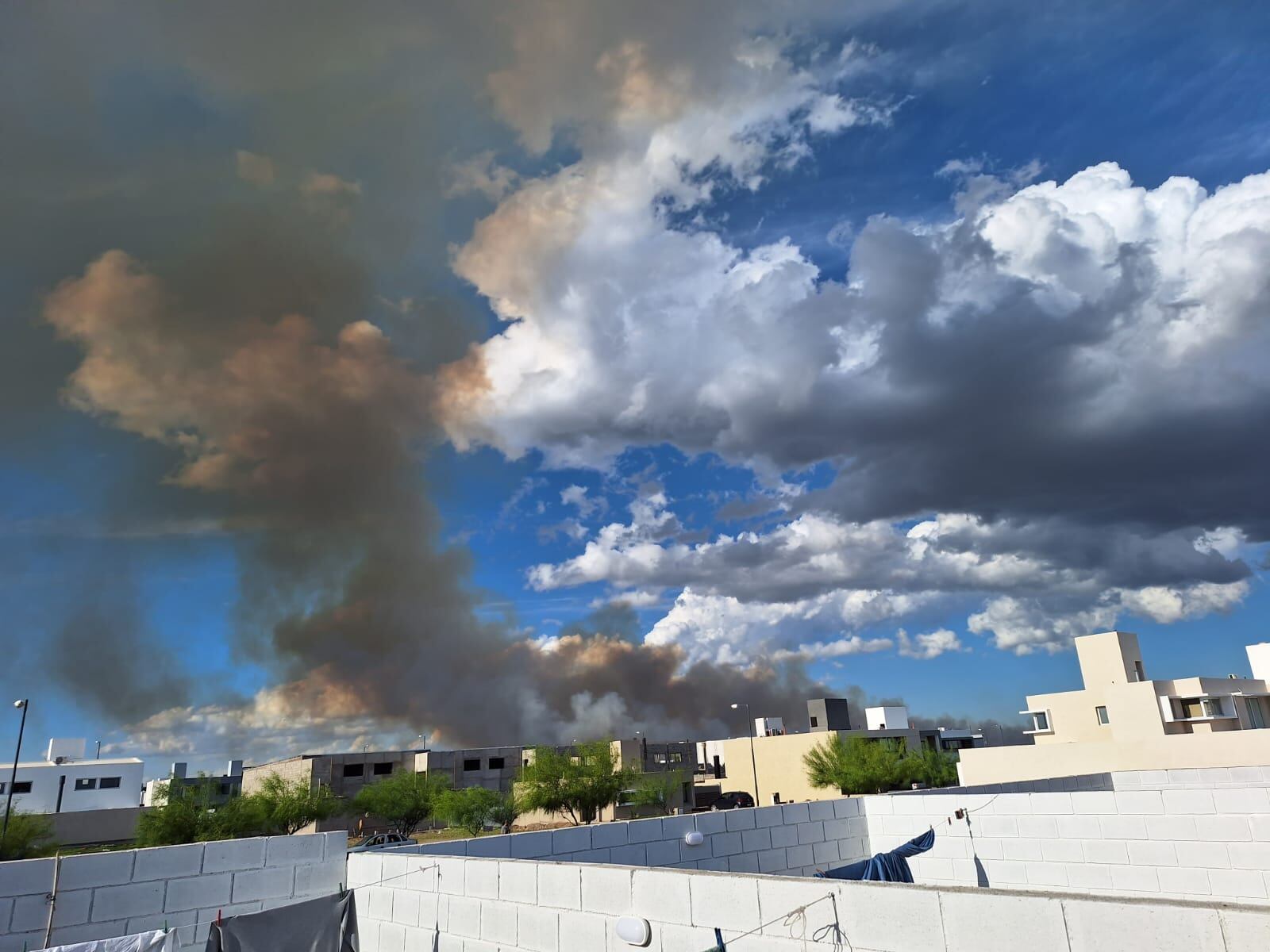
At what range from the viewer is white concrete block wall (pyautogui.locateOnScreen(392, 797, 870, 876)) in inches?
580

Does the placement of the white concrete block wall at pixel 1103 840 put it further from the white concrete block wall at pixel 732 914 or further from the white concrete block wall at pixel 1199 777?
the white concrete block wall at pixel 732 914

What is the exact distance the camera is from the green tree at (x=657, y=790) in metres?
77.9

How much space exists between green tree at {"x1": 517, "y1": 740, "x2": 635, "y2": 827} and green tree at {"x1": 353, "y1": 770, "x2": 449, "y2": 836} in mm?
11971

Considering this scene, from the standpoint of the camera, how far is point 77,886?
1173cm

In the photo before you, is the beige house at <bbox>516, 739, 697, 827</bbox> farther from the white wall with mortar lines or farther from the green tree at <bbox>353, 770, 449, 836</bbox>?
the white wall with mortar lines

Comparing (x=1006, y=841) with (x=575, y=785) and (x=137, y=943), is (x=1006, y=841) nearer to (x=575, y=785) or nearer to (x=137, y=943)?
(x=137, y=943)

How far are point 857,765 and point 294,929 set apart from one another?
72.6 meters

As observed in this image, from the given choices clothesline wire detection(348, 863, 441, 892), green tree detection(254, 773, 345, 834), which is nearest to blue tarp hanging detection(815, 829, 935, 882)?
clothesline wire detection(348, 863, 441, 892)

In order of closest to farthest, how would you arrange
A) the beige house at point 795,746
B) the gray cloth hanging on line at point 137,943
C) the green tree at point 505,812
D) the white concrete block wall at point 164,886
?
the gray cloth hanging on line at point 137,943 < the white concrete block wall at point 164,886 < the green tree at point 505,812 < the beige house at point 795,746

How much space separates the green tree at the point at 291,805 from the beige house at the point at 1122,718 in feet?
186

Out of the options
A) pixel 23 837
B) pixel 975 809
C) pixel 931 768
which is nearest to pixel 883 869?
pixel 975 809

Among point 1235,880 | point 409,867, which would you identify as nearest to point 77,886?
point 409,867

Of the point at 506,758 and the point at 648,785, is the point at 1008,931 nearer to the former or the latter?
the point at 648,785

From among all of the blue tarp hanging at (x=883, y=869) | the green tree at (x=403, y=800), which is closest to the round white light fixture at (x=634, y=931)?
the blue tarp hanging at (x=883, y=869)
